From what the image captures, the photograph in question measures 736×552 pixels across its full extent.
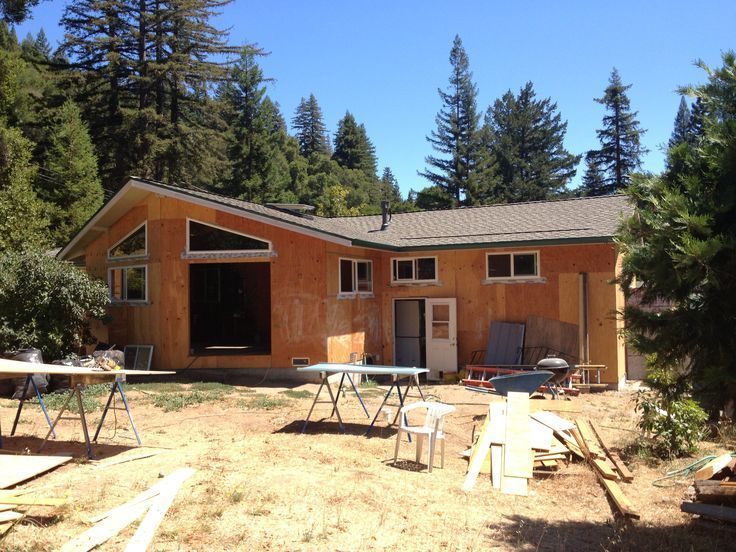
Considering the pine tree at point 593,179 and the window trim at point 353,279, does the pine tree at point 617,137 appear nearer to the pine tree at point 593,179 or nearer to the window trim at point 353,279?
the pine tree at point 593,179

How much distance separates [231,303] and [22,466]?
15.6 m

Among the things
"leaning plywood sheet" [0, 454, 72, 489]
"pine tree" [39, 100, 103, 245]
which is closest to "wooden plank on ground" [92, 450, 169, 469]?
"leaning plywood sheet" [0, 454, 72, 489]

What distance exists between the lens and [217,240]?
15.1 metres

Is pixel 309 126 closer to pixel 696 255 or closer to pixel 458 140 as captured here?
pixel 458 140

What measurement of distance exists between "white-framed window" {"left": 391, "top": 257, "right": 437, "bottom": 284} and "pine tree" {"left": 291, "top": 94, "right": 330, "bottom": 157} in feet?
196

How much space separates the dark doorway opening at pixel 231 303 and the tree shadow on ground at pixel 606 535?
52.4ft

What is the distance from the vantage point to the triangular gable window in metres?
14.9

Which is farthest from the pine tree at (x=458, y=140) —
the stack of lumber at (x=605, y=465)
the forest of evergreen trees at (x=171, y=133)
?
the stack of lumber at (x=605, y=465)

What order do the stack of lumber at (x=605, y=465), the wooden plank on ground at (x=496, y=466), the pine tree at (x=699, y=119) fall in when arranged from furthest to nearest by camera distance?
the wooden plank on ground at (x=496, y=466) → the stack of lumber at (x=605, y=465) → the pine tree at (x=699, y=119)

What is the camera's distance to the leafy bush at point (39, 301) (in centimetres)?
1292

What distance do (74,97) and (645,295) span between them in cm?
3507

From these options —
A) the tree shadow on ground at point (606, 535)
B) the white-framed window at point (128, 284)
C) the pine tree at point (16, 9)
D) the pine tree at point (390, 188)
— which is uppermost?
the pine tree at point (390, 188)

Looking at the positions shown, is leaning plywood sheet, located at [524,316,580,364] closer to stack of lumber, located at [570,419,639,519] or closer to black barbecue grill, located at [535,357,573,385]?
black barbecue grill, located at [535,357,573,385]

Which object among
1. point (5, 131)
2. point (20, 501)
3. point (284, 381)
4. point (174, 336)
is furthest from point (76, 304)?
point (5, 131)
